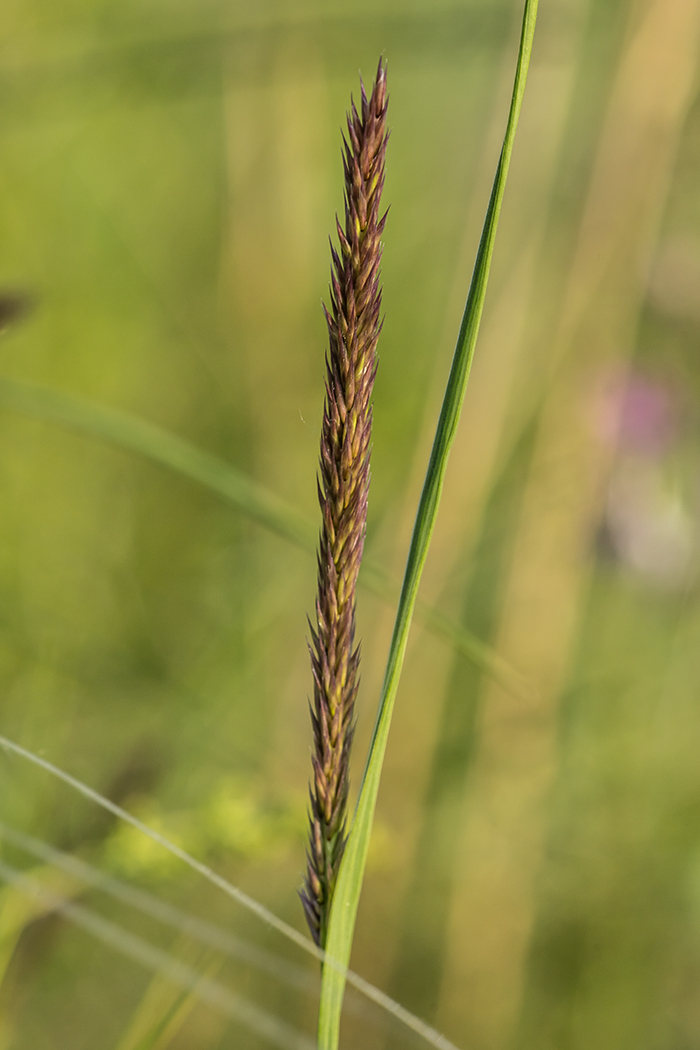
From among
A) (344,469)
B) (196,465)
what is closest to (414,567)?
(344,469)

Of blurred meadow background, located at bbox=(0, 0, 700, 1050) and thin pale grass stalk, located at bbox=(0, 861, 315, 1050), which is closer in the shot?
thin pale grass stalk, located at bbox=(0, 861, 315, 1050)

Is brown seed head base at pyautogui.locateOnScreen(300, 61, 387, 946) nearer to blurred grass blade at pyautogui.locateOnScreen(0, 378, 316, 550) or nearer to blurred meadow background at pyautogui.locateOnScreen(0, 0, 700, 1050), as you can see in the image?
blurred grass blade at pyautogui.locateOnScreen(0, 378, 316, 550)

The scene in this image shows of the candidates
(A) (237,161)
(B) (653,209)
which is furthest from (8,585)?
(B) (653,209)

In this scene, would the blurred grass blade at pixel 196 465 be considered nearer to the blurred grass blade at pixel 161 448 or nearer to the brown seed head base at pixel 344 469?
the blurred grass blade at pixel 161 448

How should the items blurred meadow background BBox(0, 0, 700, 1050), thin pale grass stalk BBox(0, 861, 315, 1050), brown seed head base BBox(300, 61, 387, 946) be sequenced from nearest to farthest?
brown seed head base BBox(300, 61, 387, 946), thin pale grass stalk BBox(0, 861, 315, 1050), blurred meadow background BBox(0, 0, 700, 1050)

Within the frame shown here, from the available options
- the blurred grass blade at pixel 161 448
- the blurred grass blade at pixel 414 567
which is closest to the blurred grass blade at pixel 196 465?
the blurred grass blade at pixel 161 448

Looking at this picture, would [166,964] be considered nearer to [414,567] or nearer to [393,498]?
[414,567]

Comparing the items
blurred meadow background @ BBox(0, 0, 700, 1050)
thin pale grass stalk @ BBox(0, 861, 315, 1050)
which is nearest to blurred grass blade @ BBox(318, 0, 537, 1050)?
thin pale grass stalk @ BBox(0, 861, 315, 1050)
